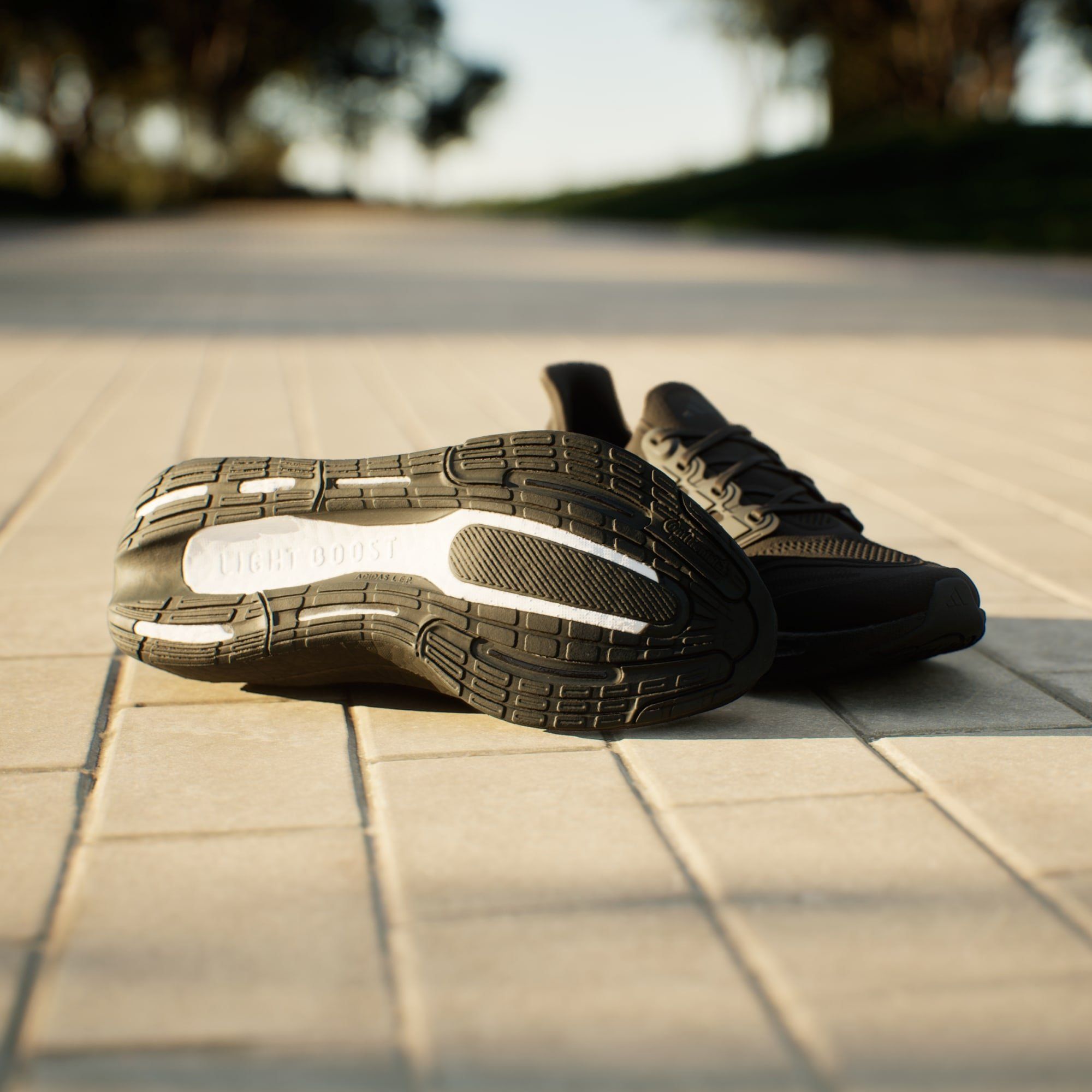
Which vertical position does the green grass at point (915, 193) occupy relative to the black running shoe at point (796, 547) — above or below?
above

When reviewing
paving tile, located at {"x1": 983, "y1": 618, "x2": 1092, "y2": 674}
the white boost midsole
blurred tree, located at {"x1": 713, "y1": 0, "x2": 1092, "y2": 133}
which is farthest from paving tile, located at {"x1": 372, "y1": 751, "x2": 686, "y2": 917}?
blurred tree, located at {"x1": 713, "y1": 0, "x2": 1092, "y2": 133}

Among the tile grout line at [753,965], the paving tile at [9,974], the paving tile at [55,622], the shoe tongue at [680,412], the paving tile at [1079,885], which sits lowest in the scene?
the paving tile at [55,622]

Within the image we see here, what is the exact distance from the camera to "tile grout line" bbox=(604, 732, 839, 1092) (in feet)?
3.88

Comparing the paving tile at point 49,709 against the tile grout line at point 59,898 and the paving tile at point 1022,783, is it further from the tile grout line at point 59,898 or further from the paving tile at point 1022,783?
the paving tile at point 1022,783

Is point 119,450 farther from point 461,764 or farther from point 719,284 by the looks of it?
point 719,284

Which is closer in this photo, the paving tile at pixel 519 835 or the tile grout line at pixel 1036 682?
the paving tile at pixel 519 835

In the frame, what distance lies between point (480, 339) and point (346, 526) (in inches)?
225

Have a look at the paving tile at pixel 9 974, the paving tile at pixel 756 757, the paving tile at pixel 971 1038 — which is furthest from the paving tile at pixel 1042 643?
the paving tile at pixel 9 974

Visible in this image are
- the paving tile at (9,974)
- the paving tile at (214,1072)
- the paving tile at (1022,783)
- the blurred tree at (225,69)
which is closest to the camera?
the paving tile at (214,1072)

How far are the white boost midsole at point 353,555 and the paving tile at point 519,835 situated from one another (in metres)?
0.23

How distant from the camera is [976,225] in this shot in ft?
60.3

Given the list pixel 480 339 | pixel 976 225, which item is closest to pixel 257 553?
pixel 480 339

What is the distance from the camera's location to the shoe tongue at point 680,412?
8.10 ft

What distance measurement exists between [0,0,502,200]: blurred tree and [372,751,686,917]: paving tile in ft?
113
